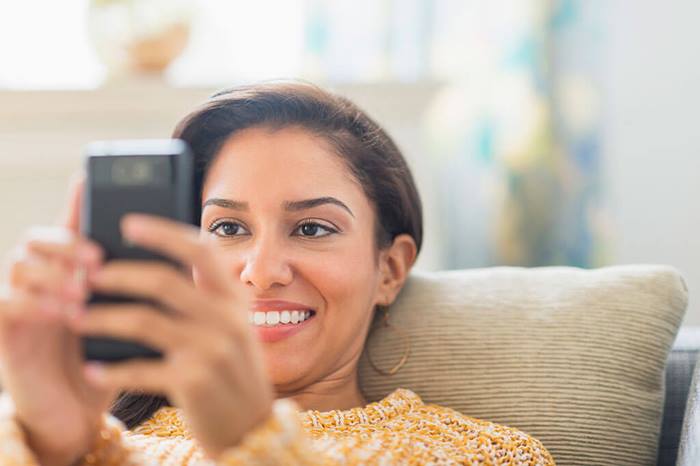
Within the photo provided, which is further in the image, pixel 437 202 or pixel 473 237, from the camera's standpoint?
pixel 473 237

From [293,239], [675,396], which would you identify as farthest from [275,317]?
[675,396]

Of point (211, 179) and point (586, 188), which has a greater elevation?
point (211, 179)

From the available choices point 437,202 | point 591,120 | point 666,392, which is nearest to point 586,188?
point 591,120

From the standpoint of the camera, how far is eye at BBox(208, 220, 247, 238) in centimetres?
140

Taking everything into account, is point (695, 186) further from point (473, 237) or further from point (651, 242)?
point (473, 237)

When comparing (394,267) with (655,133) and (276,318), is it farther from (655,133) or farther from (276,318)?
(655,133)

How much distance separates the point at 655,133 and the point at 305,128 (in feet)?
5.17

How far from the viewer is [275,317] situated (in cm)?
136

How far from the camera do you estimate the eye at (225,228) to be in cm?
140

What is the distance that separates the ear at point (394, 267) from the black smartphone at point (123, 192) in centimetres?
68

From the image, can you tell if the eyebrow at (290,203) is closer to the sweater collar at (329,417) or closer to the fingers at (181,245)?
the sweater collar at (329,417)

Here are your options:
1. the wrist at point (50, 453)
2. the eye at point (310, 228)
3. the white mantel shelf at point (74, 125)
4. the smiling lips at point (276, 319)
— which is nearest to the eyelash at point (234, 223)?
the eye at point (310, 228)

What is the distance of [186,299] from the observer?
2.70 ft

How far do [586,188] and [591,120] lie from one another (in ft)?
0.61
